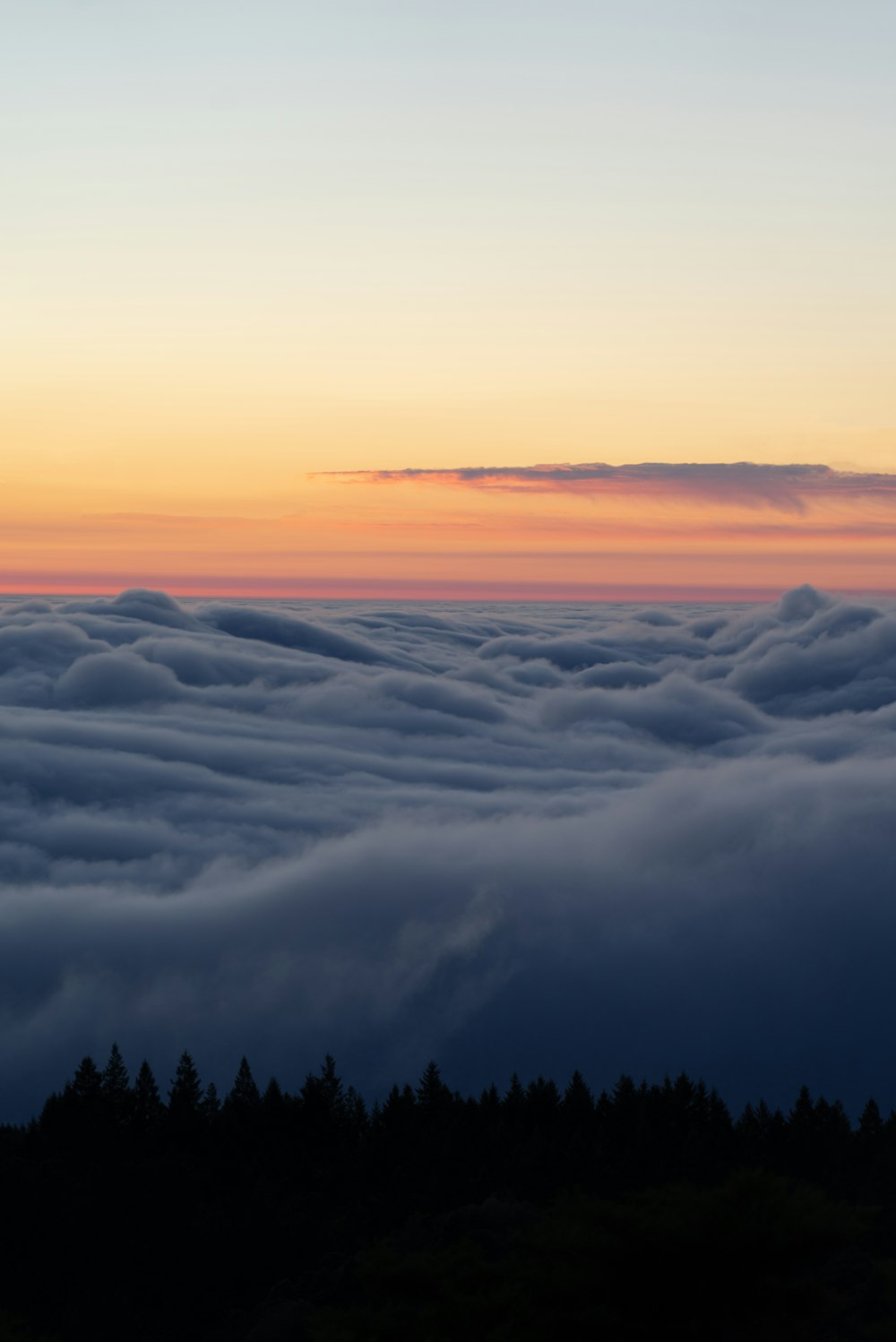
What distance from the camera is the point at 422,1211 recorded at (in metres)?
70.1

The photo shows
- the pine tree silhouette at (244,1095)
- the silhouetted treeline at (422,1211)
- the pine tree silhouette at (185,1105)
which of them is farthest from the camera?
the pine tree silhouette at (244,1095)

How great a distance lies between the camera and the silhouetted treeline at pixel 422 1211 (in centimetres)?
3391

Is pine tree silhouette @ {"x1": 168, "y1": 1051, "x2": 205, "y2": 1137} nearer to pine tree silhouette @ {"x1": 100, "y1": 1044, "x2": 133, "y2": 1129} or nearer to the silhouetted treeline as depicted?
the silhouetted treeline

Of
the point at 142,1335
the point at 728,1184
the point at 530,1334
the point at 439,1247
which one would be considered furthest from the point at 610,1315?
the point at 142,1335

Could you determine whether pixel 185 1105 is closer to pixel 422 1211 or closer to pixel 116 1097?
pixel 116 1097

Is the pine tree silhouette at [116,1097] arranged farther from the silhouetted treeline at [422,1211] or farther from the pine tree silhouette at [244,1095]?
the pine tree silhouette at [244,1095]

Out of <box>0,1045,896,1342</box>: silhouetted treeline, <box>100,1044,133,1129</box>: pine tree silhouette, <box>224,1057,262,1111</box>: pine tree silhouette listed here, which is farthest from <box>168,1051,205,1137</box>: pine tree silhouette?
<box>100,1044,133,1129</box>: pine tree silhouette

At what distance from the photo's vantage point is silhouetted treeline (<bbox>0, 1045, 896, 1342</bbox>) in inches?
1335

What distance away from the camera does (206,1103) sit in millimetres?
87875

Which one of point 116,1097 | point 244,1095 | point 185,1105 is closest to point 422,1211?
point 244,1095

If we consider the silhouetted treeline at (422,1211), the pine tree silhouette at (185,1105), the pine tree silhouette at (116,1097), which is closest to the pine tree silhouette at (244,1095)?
the silhouetted treeline at (422,1211)

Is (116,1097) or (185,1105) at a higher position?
(116,1097)

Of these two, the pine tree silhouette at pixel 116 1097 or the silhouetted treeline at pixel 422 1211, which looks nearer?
the silhouetted treeline at pixel 422 1211

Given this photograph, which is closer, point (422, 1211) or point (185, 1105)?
point (422, 1211)
